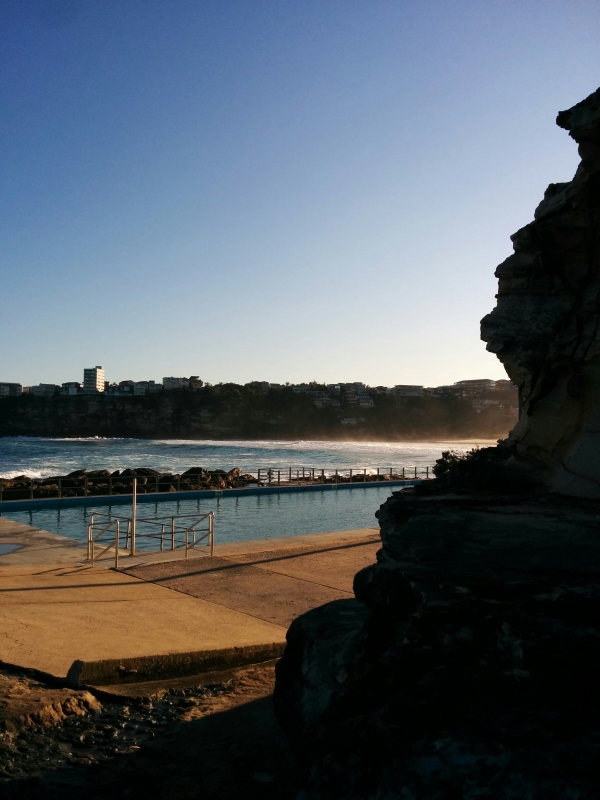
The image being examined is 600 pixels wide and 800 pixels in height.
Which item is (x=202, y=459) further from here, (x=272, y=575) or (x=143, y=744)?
(x=143, y=744)

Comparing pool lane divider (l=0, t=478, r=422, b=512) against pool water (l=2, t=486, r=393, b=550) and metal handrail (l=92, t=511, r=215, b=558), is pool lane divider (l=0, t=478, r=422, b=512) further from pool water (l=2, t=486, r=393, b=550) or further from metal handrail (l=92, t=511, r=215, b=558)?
metal handrail (l=92, t=511, r=215, b=558)

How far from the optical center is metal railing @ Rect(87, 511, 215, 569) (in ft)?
41.7

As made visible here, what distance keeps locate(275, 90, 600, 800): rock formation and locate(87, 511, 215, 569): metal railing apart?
7.67 m

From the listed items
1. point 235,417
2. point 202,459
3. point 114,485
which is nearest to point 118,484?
point 114,485

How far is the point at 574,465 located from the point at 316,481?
31945 mm

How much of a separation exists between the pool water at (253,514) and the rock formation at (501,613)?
12385 mm

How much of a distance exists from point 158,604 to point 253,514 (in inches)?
591

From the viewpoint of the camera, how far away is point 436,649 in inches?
144

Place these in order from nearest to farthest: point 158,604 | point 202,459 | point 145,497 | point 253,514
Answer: point 158,604, point 253,514, point 145,497, point 202,459

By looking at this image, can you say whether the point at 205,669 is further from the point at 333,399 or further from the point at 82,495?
the point at 333,399

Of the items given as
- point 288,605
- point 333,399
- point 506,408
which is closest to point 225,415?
point 333,399

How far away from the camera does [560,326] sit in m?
5.33

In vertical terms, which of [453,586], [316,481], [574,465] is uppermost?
[574,465]

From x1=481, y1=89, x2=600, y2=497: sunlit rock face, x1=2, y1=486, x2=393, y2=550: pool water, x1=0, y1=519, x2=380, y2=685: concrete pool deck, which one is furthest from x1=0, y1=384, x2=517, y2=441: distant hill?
x1=481, y1=89, x2=600, y2=497: sunlit rock face
